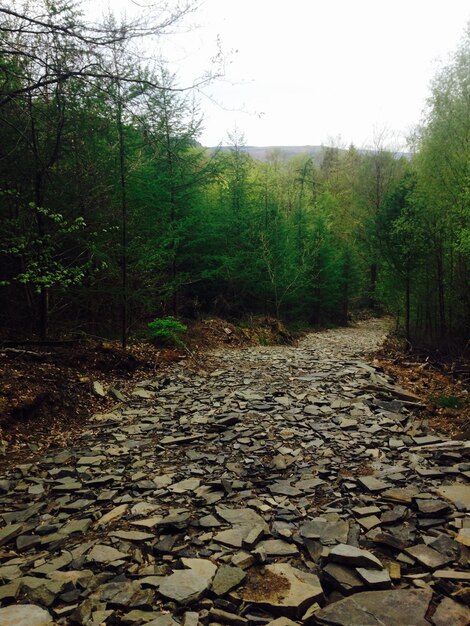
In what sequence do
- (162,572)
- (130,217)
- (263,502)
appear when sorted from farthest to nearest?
(130,217), (263,502), (162,572)

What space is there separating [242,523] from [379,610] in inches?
53.7

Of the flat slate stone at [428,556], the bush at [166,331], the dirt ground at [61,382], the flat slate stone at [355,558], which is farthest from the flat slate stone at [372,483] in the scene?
the bush at [166,331]

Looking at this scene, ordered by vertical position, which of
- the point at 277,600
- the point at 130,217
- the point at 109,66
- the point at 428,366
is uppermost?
the point at 109,66

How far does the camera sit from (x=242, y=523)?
3404 millimetres

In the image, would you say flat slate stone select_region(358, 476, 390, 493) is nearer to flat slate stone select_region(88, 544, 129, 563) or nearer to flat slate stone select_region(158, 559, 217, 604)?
flat slate stone select_region(158, 559, 217, 604)

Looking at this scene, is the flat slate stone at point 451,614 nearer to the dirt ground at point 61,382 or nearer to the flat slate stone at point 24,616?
the flat slate stone at point 24,616

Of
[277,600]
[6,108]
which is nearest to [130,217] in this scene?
[6,108]

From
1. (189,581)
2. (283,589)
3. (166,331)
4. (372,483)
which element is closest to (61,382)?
(166,331)

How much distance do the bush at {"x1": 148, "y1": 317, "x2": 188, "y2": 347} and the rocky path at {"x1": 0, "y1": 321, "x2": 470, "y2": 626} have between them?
4566 millimetres

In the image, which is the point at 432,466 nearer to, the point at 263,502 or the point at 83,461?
the point at 263,502

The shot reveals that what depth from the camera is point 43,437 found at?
223 inches

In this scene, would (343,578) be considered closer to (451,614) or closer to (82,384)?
(451,614)

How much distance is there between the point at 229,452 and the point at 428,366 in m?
7.88

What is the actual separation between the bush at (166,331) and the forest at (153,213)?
A: 2.07 ft
